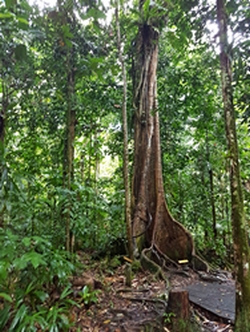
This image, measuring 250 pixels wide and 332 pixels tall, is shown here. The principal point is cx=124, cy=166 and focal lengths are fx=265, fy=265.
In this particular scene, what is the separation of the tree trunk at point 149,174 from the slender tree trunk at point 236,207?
226cm

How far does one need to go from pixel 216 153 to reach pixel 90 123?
9.02 ft

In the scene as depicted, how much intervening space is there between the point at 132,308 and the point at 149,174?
8.71ft

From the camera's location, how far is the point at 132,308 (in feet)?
9.91

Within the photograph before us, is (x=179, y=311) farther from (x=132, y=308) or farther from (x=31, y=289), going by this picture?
(x=31, y=289)

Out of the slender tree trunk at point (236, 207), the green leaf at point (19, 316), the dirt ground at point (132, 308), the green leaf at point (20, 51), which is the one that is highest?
the green leaf at point (20, 51)

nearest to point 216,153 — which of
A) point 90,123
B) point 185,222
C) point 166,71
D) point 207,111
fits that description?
point 207,111

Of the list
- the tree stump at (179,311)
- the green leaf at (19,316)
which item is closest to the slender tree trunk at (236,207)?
the tree stump at (179,311)

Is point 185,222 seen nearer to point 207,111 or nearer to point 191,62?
point 207,111

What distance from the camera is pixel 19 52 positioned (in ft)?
9.58

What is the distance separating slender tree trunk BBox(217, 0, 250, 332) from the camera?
2121mm

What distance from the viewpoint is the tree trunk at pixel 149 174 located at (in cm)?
472

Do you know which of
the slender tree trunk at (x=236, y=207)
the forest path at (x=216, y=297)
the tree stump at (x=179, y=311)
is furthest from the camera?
the forest path at (x=216, y=297)

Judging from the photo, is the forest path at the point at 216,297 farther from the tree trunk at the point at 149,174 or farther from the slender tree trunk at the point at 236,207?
the tree trunk at the point at 149,174

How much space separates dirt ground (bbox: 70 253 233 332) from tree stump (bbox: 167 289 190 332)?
5 centimetres
